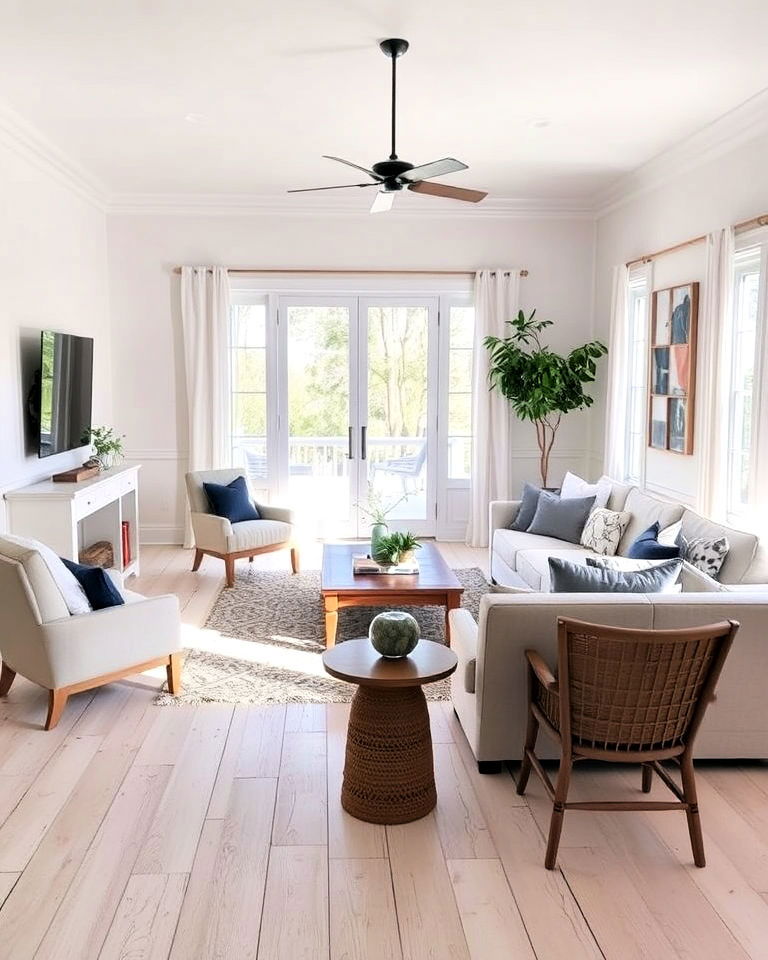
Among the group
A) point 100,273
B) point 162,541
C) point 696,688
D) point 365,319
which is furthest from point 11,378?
point 696,688

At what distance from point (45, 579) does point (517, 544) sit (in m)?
3.31

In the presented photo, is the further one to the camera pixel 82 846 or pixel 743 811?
pixel 743 811

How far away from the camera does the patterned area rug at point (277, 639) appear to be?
4316 mm

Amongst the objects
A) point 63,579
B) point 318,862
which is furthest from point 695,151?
point 318,862

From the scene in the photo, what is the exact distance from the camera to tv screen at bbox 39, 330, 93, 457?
565cm

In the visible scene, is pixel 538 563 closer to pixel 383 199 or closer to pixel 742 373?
pixel 742 373

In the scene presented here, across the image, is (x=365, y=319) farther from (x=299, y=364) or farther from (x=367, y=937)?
(x=367, y=937)

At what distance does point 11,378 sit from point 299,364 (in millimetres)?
3059

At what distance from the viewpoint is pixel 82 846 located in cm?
292

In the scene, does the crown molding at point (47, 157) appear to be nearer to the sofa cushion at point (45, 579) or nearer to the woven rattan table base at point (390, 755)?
the sofa cushion at point (45, 579)

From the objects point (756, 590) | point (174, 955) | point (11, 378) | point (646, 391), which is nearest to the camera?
point (174, 955)

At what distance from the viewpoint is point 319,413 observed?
26.3 feet

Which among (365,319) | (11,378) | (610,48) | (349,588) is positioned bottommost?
(349,588)

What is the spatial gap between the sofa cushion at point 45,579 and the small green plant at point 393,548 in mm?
1902
